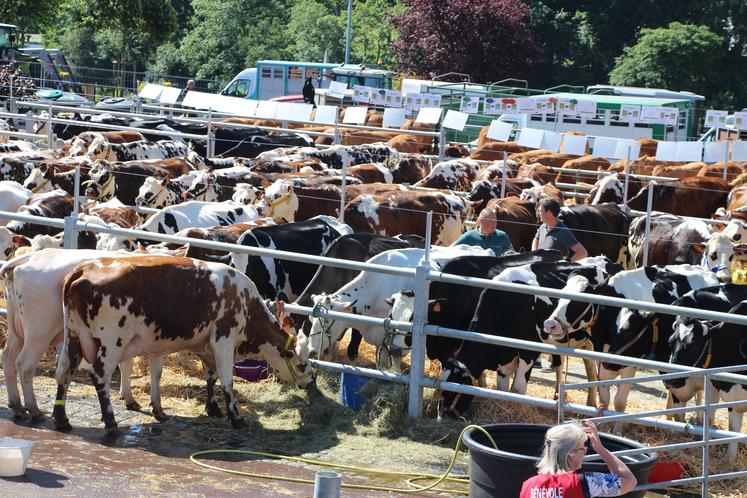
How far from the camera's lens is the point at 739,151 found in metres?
20.9

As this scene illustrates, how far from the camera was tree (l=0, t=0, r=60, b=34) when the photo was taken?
133ft

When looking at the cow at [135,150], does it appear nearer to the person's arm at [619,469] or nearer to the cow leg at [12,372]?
the cow leg at [12,372]

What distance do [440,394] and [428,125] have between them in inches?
882

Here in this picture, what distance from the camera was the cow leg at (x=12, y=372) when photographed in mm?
8938

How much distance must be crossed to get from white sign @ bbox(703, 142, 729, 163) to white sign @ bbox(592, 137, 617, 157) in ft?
5.78

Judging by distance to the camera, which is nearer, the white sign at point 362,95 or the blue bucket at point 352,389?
the blue bucket at point 352,389

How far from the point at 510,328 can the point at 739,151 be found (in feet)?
41.4

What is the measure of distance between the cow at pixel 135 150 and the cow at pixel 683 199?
818cm

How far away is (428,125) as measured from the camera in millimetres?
31188

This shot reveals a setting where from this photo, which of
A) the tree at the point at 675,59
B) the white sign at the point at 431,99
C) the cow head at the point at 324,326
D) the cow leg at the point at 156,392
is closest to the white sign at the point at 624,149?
the white sign at the point at 431,99

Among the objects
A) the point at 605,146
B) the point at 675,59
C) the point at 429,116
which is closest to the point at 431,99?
the point at 429,116

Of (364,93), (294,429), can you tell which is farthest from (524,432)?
(364,93)

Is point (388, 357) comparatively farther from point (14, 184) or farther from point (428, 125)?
point (428, 125)

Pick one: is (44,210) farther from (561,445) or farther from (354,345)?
(561,445)
